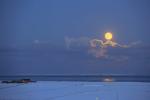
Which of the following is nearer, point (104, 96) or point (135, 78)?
point (104, 96)

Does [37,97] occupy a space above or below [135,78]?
below

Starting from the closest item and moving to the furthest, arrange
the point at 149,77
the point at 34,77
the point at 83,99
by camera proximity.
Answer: the point at 83,99
the point at 149,77
the point at 34,77

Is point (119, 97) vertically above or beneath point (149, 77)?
beneath

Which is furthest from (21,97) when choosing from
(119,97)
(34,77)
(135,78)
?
(34,77)

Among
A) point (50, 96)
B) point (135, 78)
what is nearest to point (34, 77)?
point (135, 78)

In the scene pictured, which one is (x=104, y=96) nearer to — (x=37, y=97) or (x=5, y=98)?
(x=37, y=97)

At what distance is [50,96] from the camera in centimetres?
666

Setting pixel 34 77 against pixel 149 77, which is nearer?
pixel 149 77

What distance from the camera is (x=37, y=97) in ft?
21.6

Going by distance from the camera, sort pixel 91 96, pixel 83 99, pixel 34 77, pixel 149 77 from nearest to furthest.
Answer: pixel 83 99, pixel 91 96, pixel 149 77, pixel 34 77

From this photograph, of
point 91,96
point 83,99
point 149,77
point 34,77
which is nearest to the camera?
point 83,99

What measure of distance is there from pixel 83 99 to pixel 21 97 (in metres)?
1.15

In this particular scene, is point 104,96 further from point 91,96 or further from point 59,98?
point 59,98

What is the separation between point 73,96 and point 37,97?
651 mm
